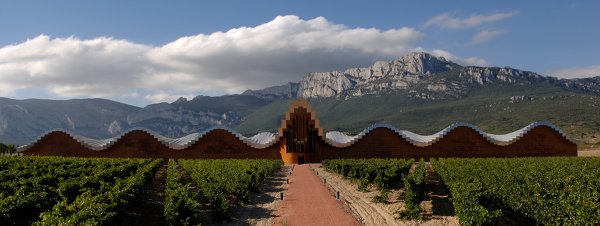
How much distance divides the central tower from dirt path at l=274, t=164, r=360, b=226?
21.6 meters

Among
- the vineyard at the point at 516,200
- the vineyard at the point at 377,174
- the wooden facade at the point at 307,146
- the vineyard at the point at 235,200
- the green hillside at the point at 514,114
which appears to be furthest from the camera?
the green hillside at the point at 514,114

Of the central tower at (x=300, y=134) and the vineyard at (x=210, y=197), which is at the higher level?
the central tower at (x=300, y=134)

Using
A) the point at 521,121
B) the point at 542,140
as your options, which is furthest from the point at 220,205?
the point at 521,121

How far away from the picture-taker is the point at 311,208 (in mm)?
22406

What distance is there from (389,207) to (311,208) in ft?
13.2

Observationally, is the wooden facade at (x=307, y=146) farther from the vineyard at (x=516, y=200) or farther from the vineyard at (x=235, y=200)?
the vineyard at (x=516, y=200)

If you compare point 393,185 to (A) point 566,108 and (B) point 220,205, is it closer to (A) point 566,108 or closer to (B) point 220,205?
(B) point 220,205

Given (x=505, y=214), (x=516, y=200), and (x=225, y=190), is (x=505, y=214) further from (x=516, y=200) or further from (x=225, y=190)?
(x=225, y=190)

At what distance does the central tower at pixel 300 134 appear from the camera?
2114 inches

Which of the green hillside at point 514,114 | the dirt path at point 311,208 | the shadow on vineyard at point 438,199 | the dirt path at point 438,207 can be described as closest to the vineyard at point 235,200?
the dirt path at point 438,207

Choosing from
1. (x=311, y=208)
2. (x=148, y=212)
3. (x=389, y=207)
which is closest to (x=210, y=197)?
(x=148, y=212)

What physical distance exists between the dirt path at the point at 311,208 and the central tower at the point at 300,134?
70.7ft

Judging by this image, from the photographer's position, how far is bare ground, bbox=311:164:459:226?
1970 cm

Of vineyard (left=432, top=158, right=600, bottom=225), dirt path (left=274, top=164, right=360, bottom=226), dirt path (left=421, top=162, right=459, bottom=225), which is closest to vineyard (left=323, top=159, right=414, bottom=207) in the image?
dirt path (left=421, top=162, right=459, bottom=225)
